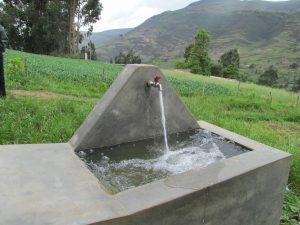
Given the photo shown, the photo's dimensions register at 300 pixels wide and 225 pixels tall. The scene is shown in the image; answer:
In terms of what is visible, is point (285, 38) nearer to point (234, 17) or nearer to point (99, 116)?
point (234, 17)

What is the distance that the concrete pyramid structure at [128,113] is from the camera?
334 centimetres

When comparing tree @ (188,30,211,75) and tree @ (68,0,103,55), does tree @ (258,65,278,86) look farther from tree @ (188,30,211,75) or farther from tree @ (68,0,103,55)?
tree @ (68,0,103,55)

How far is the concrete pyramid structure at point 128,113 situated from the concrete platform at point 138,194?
1.09 feet

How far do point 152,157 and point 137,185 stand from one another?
27.5 inches

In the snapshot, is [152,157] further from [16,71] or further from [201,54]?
[201,54]

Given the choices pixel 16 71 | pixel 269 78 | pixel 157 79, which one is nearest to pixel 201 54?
pixel 269 78

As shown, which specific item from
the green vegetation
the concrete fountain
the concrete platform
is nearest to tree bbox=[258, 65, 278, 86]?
the green vegetation

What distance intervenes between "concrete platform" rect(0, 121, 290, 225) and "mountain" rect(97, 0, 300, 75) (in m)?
104

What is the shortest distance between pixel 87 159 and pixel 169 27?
608ft

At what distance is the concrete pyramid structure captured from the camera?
3336 millimetres

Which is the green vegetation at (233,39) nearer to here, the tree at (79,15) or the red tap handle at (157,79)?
the tree at (79,15)

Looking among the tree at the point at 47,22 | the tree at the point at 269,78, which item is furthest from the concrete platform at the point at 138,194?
the tree at the point at 269,78

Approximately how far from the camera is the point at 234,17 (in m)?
174

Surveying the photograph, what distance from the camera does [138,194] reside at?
232 cm
